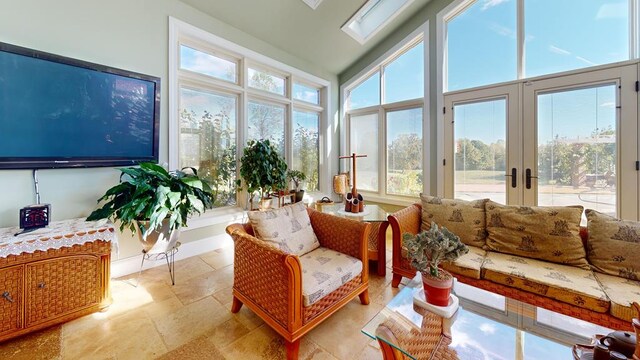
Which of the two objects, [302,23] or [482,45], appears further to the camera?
[302,23]

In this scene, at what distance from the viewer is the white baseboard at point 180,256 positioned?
7.89 feet

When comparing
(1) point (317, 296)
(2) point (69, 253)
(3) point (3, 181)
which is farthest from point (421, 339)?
(3) point (3, 181)

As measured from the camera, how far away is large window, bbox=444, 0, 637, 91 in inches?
102

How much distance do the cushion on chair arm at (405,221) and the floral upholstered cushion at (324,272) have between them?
0.54 meters

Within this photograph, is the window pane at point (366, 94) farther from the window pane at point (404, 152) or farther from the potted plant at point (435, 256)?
the potted plant at point (435, 256)

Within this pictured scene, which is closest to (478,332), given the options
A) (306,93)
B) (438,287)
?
(438,287)

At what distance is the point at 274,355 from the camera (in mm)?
1442

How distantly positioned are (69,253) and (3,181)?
36.3 inches

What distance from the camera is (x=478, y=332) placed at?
1178 millimetres

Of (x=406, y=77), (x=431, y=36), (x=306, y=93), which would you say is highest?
(x=431, y=36)

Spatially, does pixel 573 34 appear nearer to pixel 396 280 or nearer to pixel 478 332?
pixel 396 280

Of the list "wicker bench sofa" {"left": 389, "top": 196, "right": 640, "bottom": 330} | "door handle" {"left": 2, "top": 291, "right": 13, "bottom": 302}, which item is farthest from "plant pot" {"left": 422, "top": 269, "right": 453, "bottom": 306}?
"door handle" {"left": 2, "top": 291, "right": 13, "bottom": 302}

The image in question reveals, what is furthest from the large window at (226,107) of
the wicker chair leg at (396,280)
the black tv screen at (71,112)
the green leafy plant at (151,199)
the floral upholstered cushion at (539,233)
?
the floral upholstered cushion at (539,233)

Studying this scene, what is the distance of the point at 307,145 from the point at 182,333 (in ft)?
11.6
